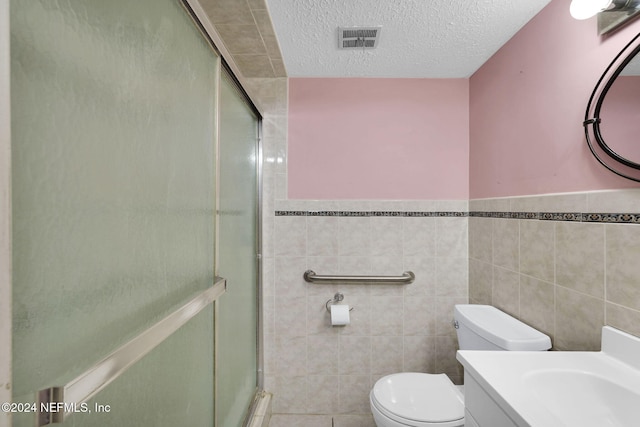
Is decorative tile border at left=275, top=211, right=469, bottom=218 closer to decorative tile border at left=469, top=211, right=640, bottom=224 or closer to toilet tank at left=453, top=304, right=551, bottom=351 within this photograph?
decorative tile border at left=469, top=211, right=640, bottom=224

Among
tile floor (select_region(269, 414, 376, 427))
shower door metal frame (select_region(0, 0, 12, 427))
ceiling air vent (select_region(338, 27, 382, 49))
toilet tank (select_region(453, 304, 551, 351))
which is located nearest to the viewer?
shower door metal frame (select_region(0, 0, 12, 427))

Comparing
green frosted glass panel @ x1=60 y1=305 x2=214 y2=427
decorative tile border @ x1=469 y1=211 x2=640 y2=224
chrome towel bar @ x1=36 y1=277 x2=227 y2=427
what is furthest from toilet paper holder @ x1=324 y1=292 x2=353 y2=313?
chrome towel bar @ x1=36 y1=277 x2=227 y2=427

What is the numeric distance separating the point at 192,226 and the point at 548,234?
1.37 m

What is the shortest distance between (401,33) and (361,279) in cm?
132

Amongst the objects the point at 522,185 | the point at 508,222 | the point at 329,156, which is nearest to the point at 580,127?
the point at 522,185

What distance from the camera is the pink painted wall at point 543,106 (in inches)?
41.6

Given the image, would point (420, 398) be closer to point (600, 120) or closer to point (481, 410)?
point (481, 410)

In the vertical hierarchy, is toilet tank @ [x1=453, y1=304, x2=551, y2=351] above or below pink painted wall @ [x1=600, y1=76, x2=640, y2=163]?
below

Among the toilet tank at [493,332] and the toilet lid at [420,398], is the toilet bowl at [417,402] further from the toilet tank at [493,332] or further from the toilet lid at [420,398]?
the toilet tank at [493,332]

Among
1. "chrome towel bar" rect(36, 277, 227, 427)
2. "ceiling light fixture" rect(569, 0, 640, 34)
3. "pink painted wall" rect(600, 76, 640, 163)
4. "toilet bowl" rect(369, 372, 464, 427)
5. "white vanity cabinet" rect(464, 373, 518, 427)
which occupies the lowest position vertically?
"toilet bowl" rect(369, 372, 464, 427)

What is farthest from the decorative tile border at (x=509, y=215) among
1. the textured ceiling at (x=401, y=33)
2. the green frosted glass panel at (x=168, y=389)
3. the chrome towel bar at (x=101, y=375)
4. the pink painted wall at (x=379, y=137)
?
the chrome towel bar at (x=101, y=375)

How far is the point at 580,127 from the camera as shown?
3.59 feet

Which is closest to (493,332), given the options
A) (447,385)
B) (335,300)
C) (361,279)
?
(447,385)

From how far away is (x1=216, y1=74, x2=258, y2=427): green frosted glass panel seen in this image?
3.95 ft
